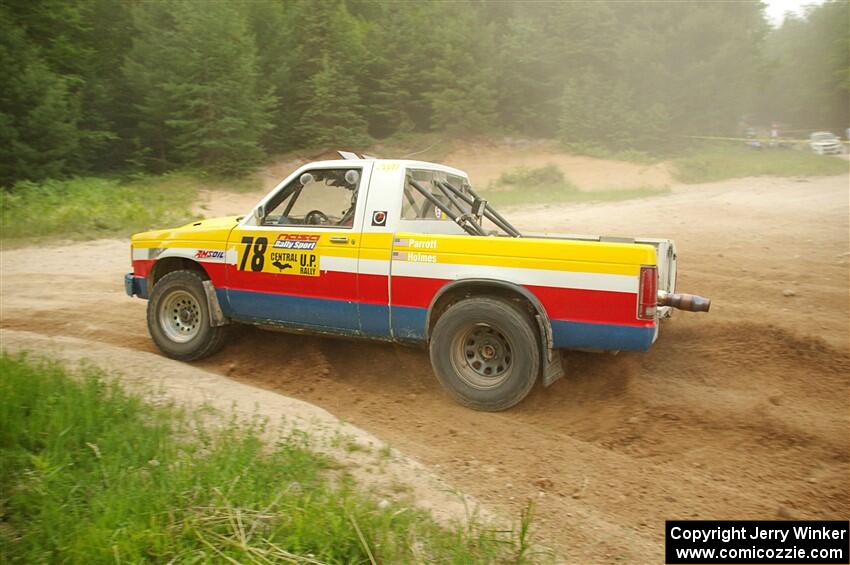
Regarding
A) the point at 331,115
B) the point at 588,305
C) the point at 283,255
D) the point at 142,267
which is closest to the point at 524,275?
the point at 588,305

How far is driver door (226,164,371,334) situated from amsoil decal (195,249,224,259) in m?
0.13

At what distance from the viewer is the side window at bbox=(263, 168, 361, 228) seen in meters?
5.94

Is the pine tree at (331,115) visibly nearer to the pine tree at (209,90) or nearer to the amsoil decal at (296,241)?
the pine tree at (209,90)

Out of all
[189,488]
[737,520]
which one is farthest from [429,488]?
[737,520]

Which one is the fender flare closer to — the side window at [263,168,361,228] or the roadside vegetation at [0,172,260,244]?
the side window at [263,168,361,228]

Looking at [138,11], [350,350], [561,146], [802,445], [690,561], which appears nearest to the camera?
[690,561]

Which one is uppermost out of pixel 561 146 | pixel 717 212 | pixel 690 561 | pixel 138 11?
pixel 138 11

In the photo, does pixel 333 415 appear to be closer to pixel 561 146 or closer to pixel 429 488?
pixel 429 488

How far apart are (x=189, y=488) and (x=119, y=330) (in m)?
4.62

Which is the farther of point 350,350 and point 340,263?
point 350,350

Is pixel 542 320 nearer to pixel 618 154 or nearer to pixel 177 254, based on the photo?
pixel 177 254

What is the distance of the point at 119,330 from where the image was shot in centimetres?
745

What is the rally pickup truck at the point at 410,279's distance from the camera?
4836mm

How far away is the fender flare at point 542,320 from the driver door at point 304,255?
37.3 inches
